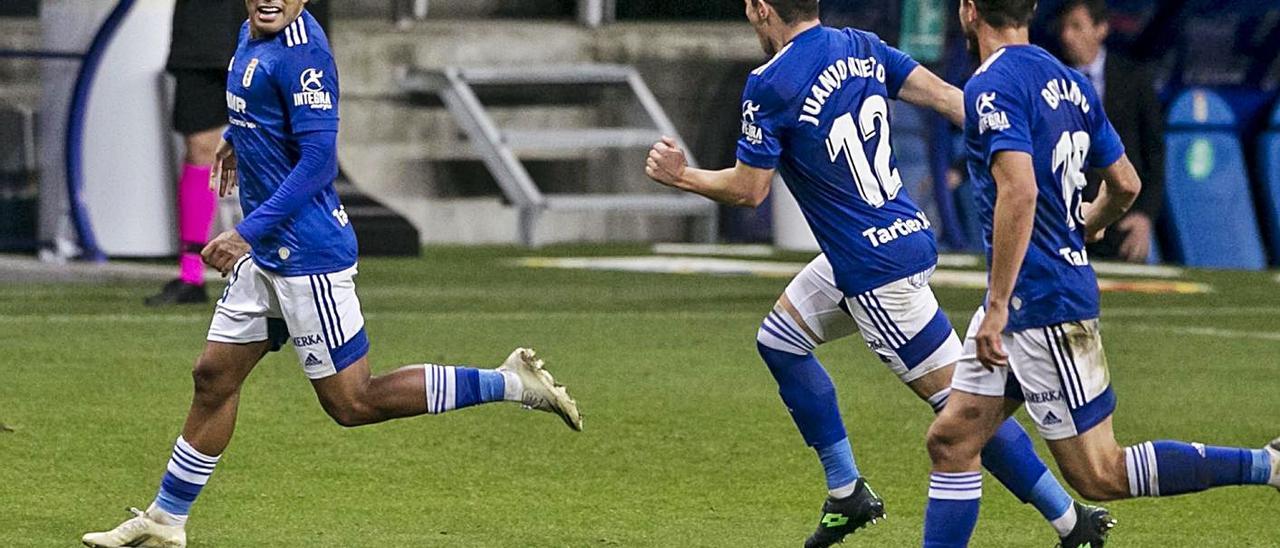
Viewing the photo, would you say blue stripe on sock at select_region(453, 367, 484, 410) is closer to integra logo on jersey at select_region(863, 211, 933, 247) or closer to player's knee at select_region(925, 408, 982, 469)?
integra logo on jersey at select_region(863, 211, 933, 247)

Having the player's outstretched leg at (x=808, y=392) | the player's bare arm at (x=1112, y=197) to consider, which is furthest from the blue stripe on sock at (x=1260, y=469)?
the player's outstretched leg at (x=808, y=392)

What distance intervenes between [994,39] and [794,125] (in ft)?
2.92

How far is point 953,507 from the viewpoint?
19.6 feet

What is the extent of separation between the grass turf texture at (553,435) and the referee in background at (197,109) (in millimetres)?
349

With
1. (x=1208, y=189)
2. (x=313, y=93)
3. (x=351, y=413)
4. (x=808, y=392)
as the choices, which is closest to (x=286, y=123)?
(x=313, y=93)

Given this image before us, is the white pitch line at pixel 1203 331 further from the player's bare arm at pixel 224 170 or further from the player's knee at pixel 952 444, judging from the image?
the player's knee at pixel 952 444

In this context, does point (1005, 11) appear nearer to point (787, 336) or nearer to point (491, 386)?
point (787, 336)

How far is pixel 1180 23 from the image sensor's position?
20.4 meters

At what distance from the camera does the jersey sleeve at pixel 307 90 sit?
21.6ft

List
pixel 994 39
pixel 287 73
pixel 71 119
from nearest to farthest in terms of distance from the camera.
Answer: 1. pixel 994 39
2. pixel 287 73
3. pixel 71 119

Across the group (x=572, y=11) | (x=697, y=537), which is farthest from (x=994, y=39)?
(x=572, y=11)

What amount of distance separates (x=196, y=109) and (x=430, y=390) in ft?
21.5

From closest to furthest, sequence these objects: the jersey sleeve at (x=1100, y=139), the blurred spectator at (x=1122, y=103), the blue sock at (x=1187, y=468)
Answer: the jersey sleeve at (x=1100, y=139) → the blue sock at (x=1187, y=468) → the blurred spectator at (x=1122, y=103)

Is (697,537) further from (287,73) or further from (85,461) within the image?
(85,461)
